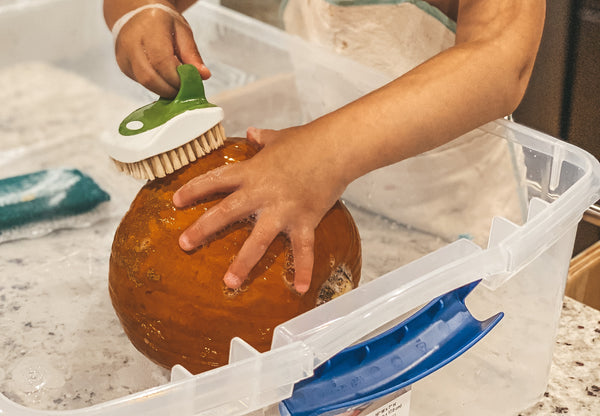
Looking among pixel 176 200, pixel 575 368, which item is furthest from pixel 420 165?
pixel 176 200

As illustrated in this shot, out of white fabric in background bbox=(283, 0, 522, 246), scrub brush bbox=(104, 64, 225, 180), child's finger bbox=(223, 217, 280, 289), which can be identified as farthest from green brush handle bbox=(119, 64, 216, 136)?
white fabric in background bbox=(283, 0, 522, 246)

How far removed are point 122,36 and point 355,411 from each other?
0.42 metres

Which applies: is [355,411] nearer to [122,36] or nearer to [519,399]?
[519,399]

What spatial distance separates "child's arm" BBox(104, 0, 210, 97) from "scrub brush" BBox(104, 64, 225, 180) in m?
0.06

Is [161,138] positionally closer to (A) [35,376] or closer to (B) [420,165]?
(A) [35,376]

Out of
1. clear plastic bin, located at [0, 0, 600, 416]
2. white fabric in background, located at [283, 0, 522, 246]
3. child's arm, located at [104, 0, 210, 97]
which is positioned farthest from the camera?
white fabric in background, located at [283, 0, 522, 246]

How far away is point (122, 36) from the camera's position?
0.73 meters

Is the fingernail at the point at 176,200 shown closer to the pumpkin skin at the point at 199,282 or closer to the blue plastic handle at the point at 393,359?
the pumpkin skin at the point at 199,282

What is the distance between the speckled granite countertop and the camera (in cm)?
70

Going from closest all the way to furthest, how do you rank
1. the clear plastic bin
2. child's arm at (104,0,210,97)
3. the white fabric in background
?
1. the clear plastic bin
2. child's arm at (104,0,210,97)
3. the white fabric in background

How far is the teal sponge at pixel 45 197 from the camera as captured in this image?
89cm

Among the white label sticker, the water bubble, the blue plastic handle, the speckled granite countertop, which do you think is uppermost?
the blue plastic handle

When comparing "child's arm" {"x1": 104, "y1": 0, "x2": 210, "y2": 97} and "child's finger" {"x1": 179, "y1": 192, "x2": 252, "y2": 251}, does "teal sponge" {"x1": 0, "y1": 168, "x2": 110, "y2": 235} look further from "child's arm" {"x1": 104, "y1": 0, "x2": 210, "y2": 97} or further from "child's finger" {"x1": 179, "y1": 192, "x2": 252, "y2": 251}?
"child's finger" {"x1": 179, "y1": 192, "x2": 252, "y2": 251}

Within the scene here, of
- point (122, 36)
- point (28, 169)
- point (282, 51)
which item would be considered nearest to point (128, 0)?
point (122, 36)
